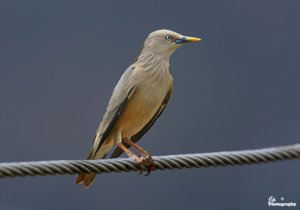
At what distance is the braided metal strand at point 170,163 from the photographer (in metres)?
6.20

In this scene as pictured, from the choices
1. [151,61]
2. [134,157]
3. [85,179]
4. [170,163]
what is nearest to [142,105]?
[151,61]

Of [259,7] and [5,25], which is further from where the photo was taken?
[259,7]

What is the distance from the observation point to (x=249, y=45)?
33.6 metres

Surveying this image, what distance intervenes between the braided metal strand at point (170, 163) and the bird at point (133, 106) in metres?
1.44

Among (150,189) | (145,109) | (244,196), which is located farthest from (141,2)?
(145,109)

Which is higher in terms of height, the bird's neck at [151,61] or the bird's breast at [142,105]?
the bird's neck at [151,61]

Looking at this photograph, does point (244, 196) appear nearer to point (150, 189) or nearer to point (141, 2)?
point (150, 189)

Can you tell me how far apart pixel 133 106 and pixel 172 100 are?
782 inches

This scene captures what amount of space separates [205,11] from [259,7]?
3491mm

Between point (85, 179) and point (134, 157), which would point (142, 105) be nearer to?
point (134, 157)

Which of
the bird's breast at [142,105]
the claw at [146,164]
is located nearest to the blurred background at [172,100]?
the bird's breast at [142,105]

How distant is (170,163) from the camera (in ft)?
22.0

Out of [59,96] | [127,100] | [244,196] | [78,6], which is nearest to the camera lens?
[127,100]

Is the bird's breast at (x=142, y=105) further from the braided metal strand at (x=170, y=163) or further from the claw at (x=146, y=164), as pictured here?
the braided metal strand at (x=170, y=163)
